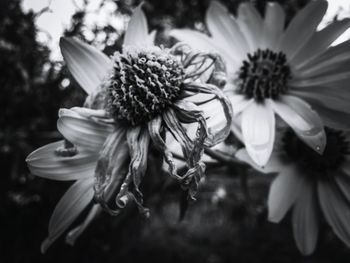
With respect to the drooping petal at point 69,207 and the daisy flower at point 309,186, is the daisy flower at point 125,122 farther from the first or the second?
the daisy flower at point 309,186

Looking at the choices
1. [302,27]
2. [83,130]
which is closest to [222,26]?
[302,27]

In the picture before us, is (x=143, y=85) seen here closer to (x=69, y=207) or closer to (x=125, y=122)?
(x=125, y=122)

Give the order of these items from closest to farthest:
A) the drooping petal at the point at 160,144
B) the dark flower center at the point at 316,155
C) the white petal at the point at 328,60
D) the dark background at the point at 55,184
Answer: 1. the drooping petal at the point at 160,144
2. the white petal at the point at 328,60
3. the dark flower center at the point at 316,155
4. the dark background at the point at 55,184

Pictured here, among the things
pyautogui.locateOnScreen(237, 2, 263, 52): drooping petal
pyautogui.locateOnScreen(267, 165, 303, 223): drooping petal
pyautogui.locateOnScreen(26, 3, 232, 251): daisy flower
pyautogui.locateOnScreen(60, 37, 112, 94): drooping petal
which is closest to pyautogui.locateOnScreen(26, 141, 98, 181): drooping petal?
pyautogui.locateOnScreen(26, 3, 232, 251): daisy flower

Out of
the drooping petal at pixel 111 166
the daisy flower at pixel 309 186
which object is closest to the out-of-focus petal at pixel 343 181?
the daisy flower at pixel 309 186

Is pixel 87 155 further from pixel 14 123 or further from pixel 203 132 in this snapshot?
pixel 14 123

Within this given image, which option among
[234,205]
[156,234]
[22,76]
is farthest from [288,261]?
[22,76]
